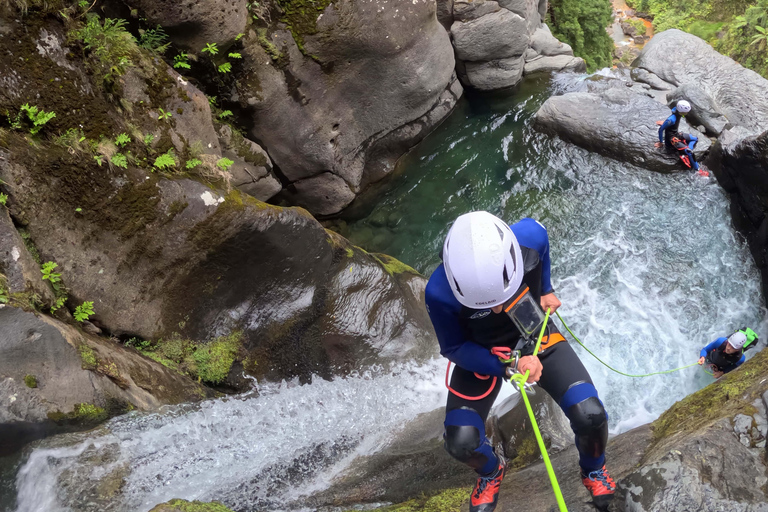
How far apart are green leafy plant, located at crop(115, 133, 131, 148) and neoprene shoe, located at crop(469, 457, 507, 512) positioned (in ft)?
17.5

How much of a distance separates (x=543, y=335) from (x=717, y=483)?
1.32 m

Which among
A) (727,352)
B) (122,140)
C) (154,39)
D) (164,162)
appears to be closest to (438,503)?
(727,352)

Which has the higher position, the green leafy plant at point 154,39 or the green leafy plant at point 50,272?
the green leafy plant at point 154,39

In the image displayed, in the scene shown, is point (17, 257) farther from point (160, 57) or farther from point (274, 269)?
point (160, 57)

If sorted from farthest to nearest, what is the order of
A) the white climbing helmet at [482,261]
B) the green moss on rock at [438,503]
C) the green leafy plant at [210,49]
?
the green leafy plant at [210,49]
the green moss on rock at [438,503]
the white climbing helmet at [482,261]

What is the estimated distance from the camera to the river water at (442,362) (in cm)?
435

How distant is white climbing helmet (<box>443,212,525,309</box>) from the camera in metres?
2.77

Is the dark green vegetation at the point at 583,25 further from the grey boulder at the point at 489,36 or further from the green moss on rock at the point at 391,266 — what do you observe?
the green moss on rock at the point at 391,266

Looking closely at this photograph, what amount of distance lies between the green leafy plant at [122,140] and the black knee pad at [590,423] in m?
5.56

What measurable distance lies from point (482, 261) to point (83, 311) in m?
4.61

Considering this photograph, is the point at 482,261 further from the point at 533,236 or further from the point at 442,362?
the point at 442,362

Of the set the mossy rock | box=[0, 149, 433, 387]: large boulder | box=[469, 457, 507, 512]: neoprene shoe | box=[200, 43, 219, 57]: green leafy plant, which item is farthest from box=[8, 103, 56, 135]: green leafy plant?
the mossy rock

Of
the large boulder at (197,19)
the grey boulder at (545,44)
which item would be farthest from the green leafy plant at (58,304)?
the grey boulder at (545,44)

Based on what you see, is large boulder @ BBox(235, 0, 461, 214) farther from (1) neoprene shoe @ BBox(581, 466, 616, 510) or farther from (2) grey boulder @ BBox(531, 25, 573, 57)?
(1) neoprene shoe @ BBox(581, 466, 616, 510)
